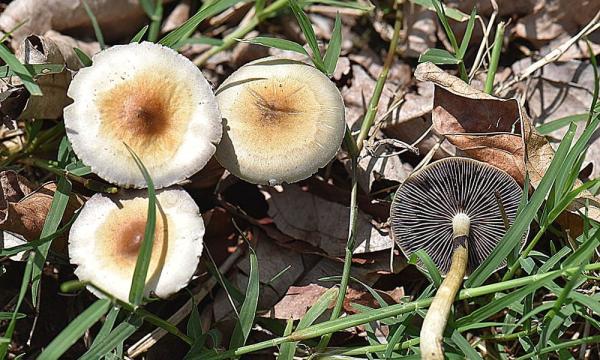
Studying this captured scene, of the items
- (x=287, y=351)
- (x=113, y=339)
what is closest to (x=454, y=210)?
(x=287, y=351)

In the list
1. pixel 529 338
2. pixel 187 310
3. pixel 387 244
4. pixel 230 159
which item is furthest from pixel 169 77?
pixel 529 338

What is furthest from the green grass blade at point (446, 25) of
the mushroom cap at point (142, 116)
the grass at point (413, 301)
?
the mushroom cap at point (142, 116)

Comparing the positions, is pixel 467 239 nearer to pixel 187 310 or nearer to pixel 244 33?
pixel 187 310

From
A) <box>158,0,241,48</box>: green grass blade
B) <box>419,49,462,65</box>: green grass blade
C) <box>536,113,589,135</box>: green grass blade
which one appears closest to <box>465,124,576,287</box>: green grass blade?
<box>536,113,589,135</box>: green grass blade

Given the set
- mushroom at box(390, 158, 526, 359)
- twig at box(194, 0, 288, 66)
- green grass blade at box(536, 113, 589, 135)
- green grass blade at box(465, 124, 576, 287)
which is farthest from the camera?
twig at box(194, 0, 288, 66)

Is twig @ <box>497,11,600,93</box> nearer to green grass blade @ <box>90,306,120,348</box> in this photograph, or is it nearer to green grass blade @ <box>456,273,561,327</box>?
green grass blade @ <box>456,273,561,327</box>
